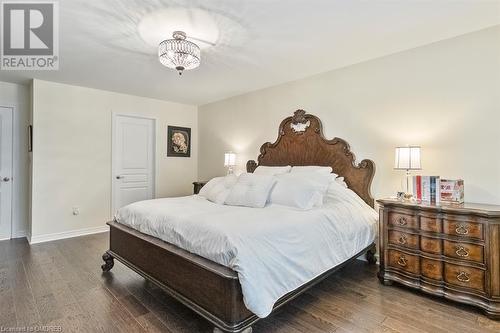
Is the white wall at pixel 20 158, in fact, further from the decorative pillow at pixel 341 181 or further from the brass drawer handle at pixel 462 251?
the brass drawer handle at pixel 462 251

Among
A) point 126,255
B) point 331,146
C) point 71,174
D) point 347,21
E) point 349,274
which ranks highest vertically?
point 347,21

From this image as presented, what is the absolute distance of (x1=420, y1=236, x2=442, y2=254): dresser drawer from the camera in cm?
223

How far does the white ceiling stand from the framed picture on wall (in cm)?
170

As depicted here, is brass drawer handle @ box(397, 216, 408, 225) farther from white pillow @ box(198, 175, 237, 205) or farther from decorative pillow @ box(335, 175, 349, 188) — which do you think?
white pillow @ box(198, 175, 237, 205)

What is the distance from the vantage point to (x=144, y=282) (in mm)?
2541

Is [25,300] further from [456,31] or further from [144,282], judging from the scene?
[456,31]

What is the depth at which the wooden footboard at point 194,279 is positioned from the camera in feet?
5.23

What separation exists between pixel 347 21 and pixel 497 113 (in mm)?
1570

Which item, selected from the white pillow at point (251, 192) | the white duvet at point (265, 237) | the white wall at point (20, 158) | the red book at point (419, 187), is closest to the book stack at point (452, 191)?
the red book at point (419, 187)

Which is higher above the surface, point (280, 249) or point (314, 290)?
Answer: point (280, 249)

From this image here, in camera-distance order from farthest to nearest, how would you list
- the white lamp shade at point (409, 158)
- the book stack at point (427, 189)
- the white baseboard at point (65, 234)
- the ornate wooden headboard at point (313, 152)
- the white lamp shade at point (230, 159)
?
1. the white lamp shade at point (230, 159)
2. the white baseboard at point (65, 234)
3. the ornate wooden headboard at point (313, 152)
4. the white lamp shade at point (409, 158)
5. the book stack at point (427, 189)

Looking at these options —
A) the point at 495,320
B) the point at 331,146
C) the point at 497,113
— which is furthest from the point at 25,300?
the point at 497,113

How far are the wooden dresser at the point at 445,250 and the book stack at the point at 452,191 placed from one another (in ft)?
0.34

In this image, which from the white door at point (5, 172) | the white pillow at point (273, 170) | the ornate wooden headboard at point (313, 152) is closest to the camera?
the ornate wooden headboard at point (313, 152)
